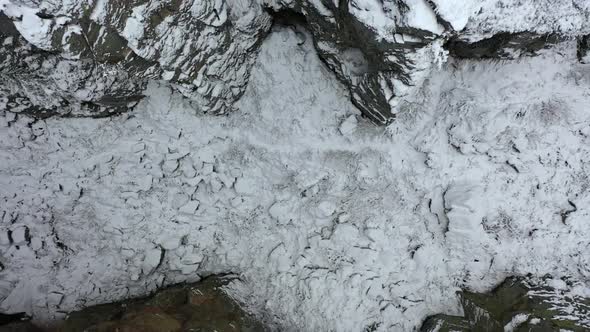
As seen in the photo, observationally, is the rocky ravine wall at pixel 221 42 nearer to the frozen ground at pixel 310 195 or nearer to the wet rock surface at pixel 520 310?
the frozen ground at pixel 310 195

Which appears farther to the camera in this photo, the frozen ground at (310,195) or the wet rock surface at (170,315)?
the frozen ground at (310,195)

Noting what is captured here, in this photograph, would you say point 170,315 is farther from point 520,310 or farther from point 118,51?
point 520,310

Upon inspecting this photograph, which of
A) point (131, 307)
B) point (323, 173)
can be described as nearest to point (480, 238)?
point (323, 173)

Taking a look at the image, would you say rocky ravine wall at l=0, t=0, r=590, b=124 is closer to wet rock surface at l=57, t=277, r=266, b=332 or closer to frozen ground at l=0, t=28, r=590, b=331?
frozen ground at l=0, t=28, r=590, b=331

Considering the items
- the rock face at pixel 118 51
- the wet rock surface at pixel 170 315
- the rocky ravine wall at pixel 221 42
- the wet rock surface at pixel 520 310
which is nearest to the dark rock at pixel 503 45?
the rocky ravine wall at pixel 221 42

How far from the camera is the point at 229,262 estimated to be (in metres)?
2.75

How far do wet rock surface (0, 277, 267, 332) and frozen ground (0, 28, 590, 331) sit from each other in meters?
0.09

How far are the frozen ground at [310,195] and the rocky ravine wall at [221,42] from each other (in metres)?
0.17

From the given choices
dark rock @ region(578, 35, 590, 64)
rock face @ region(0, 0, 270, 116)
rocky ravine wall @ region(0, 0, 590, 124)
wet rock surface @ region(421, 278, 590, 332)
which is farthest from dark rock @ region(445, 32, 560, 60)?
wet rock surface @ region(421, 278, 590, 332)

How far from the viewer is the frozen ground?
2.58 m

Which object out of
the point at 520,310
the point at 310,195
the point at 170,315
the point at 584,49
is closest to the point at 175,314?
the point at 170,315

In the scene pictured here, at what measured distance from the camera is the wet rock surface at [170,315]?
2.28 m

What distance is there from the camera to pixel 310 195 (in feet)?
9.11

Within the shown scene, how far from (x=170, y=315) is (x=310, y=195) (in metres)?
1.10
